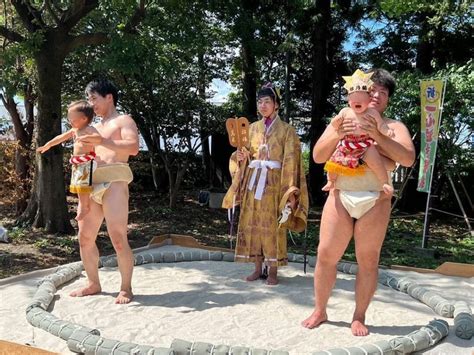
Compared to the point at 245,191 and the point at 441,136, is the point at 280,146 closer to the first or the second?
the point at 245,191

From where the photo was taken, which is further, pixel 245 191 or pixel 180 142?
pixel 180 142

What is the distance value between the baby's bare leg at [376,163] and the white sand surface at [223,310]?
3.17 feet

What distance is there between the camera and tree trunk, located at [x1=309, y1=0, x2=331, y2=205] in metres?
10.1

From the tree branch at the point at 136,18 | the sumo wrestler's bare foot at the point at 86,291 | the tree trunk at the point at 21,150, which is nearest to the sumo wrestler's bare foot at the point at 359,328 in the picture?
the sumo wrestler's bare foot at the point at 86,291

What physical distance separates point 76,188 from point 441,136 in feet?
21.1

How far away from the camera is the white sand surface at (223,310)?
118 inches

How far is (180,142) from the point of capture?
9.72 m

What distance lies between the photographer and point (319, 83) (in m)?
10.4

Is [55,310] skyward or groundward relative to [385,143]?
groundward

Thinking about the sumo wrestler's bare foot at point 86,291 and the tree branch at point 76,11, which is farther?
the tree branch at point 76,11

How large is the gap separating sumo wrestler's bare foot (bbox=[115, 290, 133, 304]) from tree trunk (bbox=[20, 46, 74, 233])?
3.43 metres

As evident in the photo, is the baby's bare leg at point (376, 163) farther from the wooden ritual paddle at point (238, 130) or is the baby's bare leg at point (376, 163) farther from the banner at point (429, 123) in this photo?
the banner at point (429, 123)

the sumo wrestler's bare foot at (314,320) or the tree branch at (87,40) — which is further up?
the tree branch at (87,40)

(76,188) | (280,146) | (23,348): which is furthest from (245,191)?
(23,348)
